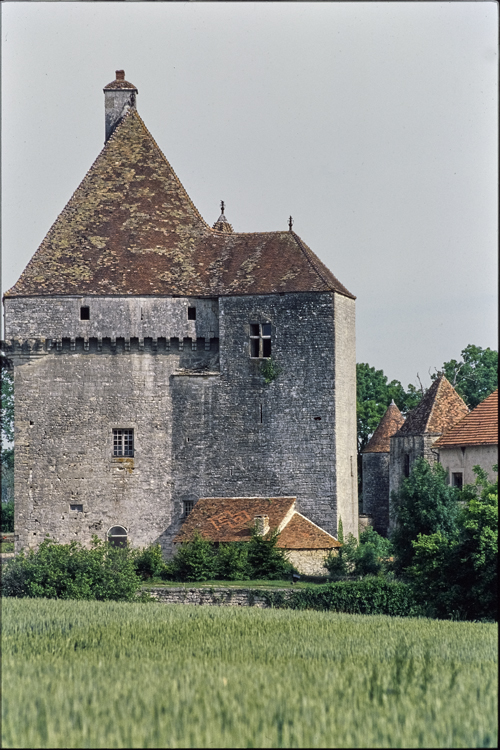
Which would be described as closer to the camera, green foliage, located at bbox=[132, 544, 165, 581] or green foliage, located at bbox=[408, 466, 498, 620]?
green foliage, located at bbox=[408, 466, 498, 620]

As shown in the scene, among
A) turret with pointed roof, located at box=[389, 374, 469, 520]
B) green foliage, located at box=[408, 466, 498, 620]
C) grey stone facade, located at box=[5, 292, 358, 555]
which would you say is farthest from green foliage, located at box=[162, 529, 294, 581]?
turret with pointed roof, located at box=[389, 374, 469, 520]

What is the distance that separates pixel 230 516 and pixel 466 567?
1223 cm

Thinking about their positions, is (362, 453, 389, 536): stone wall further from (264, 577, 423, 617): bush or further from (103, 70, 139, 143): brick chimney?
(264, 577, 423, 617): bush

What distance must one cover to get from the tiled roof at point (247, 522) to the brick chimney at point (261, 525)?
0.14 metres

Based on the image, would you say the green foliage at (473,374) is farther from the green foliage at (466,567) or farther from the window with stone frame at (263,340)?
the green foliage at (466,567)

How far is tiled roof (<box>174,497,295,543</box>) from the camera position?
38.7 m

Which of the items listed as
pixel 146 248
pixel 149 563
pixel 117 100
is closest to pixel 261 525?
pixel 149 563

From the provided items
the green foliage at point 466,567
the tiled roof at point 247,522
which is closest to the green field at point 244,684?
the green foliage at point 466,567

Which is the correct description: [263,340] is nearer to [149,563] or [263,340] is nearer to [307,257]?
[307,257]

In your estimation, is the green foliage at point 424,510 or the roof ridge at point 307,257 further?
the roof ridge at point 307,257

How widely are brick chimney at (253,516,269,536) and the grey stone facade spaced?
58.5 inches

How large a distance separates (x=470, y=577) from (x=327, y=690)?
14.6 m

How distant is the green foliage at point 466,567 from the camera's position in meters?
27.8

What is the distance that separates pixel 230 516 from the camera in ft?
129
